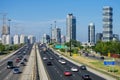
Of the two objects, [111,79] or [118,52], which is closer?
[111,79]

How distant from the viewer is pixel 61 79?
60.4 m

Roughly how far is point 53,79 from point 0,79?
850 centimetres

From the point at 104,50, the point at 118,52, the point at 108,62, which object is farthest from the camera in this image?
the point at 104,50

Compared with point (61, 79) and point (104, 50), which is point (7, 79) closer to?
point (61, 79)

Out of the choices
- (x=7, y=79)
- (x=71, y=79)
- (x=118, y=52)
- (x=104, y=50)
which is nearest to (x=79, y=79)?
(x=71, y=79)

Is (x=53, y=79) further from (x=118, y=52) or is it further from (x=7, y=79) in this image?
(x=118, y=52)

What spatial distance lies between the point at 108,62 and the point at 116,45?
8361cm

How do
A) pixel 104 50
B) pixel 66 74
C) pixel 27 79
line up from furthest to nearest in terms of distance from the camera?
pixel 104 50, pixel 66 74, pixel 27 79

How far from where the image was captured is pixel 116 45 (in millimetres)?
160125

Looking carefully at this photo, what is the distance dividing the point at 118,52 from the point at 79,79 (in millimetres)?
100143

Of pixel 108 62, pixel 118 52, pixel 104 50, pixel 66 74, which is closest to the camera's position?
pixel 66 74

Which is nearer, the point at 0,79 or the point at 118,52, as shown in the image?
the point at 0,79

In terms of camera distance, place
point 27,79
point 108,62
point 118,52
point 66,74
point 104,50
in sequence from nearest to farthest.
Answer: point 27,79 < point 66,74 < point 108,62 < point 118,52 < point 104,50

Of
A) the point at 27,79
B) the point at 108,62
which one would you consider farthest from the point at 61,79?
the point at 108,62
